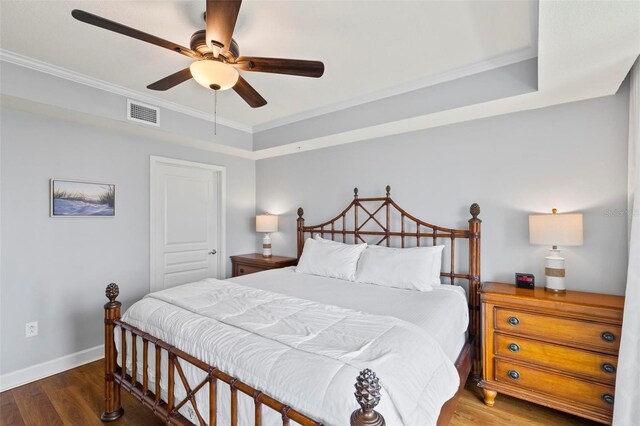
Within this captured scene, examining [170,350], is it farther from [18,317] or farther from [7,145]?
[7,145]

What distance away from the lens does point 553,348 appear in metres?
2.04

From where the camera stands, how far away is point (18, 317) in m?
2.58

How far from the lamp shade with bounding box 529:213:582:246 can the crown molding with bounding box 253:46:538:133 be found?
3.87ft

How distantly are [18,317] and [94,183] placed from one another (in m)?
1.30

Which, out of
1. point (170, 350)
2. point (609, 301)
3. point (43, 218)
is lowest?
point (170, 350)

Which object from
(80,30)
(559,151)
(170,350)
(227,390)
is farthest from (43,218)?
(559,151)

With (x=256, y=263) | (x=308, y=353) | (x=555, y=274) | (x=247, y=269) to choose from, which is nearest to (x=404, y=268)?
(x=555, y=274)

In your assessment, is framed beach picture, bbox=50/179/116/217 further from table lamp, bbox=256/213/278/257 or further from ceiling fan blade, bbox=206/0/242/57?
ceiling fan blade, bbox=206/0/242/57

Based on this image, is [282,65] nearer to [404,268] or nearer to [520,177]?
[404,268]

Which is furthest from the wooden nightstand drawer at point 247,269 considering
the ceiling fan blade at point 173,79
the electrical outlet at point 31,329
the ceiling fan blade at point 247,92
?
the ceiling fan blade at point 173,79

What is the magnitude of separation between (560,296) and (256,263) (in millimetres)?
3054

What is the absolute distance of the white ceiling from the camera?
176cm

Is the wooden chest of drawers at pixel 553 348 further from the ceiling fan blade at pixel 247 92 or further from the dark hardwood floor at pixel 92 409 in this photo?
the ceiling fan blade at pixel 247 92

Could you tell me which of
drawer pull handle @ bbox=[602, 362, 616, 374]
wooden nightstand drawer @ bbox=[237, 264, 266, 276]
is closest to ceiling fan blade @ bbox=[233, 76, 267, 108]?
wooden nightstand drawer @ bbox=[237, 264, 266, 276]
